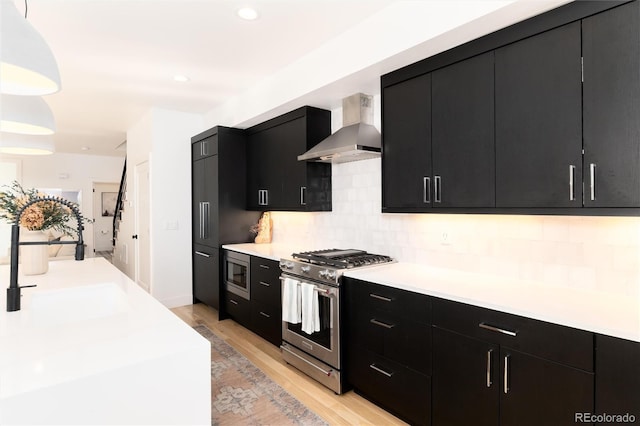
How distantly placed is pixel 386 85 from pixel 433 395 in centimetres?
217

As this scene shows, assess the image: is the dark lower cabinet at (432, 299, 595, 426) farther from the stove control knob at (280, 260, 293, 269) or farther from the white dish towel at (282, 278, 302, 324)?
the stove control knob at (280, 260, 293, 269)

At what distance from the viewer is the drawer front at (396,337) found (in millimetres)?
2156

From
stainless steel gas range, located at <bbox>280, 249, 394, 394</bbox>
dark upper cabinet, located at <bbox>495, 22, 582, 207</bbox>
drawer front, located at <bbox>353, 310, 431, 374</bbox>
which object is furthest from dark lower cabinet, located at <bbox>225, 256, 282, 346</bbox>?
dark upper cabinet, located at <bbox>495, 22, 582, 207</bbox>

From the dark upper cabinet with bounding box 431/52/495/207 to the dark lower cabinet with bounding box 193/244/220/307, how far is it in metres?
3.05

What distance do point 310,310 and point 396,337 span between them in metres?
0.77

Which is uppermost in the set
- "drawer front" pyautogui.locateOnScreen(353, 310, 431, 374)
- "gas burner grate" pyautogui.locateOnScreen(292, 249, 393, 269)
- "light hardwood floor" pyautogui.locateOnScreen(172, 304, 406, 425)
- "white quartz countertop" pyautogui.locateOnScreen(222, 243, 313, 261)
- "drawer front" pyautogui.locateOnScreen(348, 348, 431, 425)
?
"gas burner grate" pyautogui.locateOnScreen(292, 249, 393, 269)

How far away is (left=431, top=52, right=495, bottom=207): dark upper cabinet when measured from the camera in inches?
84.3

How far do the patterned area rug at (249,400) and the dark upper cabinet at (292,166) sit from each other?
1.62 m

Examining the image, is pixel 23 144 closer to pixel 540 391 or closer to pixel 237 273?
pixel 237 273

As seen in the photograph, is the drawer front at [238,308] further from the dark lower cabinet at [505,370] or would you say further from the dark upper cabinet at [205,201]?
the dark lower cabinet at [505,370]

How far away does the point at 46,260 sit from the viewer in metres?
2.49

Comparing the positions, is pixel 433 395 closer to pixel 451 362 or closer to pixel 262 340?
pixel 451 362

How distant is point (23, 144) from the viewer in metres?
2.71

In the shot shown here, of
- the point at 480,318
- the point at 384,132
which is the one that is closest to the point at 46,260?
the point at 384,132
